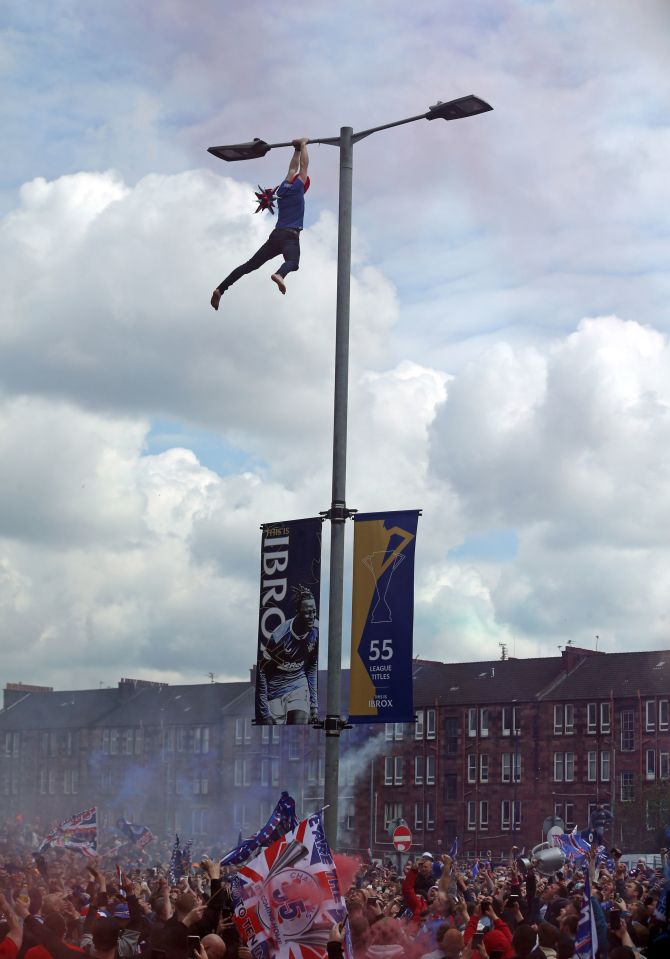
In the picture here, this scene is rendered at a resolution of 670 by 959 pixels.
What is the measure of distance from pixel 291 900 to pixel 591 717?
8433cm

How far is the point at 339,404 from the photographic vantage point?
53.9 ft

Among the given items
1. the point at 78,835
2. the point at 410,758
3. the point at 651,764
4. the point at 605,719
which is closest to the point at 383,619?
the point at 78,835

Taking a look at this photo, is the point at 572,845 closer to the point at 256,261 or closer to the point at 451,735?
the point at 256,261

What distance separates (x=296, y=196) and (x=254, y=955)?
869cm

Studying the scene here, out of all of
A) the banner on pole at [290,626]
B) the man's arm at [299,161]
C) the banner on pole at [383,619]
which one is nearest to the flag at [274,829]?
the banner on pole at [290,626]

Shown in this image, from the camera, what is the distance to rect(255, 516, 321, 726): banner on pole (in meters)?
16.1

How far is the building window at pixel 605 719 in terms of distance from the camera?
9300 centimetres

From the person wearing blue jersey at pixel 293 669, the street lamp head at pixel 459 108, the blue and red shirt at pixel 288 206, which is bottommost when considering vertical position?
the person wearing blue jersey at pixel 293 669

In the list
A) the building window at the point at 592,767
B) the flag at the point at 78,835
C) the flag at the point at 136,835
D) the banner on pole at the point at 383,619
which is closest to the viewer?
the banner on pole at the point at 383,619

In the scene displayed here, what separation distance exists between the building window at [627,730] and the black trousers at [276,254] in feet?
260

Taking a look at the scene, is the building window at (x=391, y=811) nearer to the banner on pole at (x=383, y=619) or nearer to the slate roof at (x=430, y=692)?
the slate roof at (x=430, y=692)

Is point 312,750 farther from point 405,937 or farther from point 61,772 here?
point 405,937

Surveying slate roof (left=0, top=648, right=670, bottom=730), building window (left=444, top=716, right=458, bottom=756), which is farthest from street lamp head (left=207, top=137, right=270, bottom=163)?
building window (left=444, top=716, right=458, bottom=756)

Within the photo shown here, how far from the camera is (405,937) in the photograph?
43.1ft
